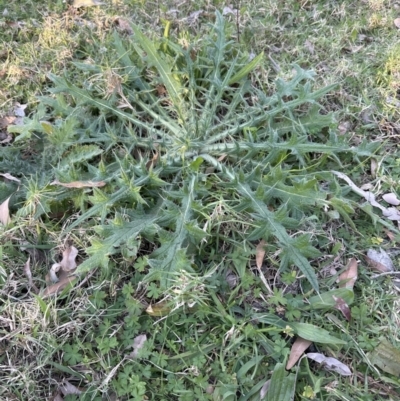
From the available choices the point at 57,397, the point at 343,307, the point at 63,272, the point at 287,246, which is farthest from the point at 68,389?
the point at 343,307

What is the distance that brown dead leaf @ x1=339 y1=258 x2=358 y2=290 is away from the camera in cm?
208

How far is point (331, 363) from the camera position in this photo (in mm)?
1894

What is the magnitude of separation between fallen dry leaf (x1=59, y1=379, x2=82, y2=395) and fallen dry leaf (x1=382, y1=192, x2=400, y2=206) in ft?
5.62

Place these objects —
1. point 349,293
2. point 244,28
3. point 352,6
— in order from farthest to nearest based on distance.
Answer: point 352,6 < point 244,28 < point 349,293

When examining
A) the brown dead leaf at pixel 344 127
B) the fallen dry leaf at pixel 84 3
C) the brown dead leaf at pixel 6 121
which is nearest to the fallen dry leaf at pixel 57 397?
the brown dead leaf at pixel 6 121

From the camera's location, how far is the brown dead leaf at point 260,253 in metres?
2.08

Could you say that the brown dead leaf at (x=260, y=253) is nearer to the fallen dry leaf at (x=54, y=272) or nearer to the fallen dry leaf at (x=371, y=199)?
the fallen dry leaf at (x=371, y=199)

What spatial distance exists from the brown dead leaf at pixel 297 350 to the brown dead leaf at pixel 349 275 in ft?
1.06

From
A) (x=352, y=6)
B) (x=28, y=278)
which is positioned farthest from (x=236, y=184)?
(x=352, y=6)

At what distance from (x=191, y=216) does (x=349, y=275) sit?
78 cm

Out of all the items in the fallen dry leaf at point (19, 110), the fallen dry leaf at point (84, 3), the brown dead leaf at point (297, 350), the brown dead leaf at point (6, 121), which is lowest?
the brown dead leaf at point (297, 350)

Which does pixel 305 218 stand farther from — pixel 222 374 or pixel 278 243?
pixel 222 374

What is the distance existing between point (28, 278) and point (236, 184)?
3.41 feet

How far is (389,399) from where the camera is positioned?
187 cm
